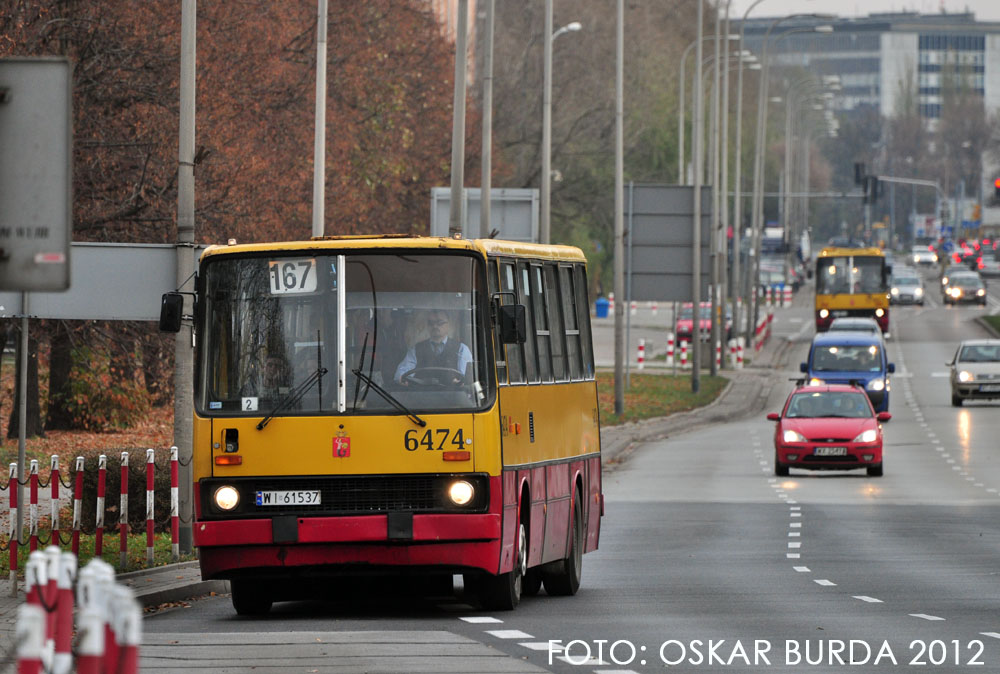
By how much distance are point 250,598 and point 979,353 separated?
4124cm

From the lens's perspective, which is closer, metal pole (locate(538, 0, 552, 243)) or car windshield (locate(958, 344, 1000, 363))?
metal pole (locate(538, 0, 552, 243))

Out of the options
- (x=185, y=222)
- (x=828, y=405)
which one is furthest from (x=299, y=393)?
(x=828, y=405)

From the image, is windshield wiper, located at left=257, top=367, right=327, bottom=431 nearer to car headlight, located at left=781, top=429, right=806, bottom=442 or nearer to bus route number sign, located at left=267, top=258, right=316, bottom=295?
bus route number sign, located at left=267, top=258, right=316, bottom=295

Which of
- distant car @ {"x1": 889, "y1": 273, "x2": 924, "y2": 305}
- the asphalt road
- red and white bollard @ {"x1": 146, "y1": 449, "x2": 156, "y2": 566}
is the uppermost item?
distant car @ {"x1": 889, "y1": 273, "x2": 924, "y2": 305}

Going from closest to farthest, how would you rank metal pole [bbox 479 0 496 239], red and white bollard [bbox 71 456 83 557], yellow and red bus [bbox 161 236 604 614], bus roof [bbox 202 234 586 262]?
yellow and red bus [bbox 161 236 604 614] < bus roof [bbox 202 234 586 262] < red and white bollard [bbox 71 456 83 557] < metal pole [bbox 479 0 496 239]

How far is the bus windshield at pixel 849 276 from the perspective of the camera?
82625mm

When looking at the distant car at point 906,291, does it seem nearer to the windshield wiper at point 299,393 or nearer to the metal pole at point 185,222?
the metal pole at point 185,222

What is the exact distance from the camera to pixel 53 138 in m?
10.1

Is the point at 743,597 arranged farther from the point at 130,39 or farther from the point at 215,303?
the point at 130,39

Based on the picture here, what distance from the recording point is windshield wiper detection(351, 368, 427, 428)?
1488cm

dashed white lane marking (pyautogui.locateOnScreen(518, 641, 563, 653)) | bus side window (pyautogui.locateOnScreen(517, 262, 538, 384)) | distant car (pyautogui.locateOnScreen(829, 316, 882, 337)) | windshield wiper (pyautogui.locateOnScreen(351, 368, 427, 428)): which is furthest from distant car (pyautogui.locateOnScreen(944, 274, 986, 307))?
dashed white lane marking (pyautogui.locateOnScreen(518, 641, 563, 653))

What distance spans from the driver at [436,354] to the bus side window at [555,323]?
7.14ft

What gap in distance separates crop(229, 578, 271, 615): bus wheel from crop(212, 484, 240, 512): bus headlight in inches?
31.0

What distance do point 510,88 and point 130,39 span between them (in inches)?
1594
